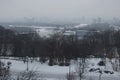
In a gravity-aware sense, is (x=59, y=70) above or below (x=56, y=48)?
below

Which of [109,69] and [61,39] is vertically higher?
[61,39]

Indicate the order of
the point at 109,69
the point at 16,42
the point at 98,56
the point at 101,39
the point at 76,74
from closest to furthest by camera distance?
1. the point at 76,74
2. the point at 109,69
3. the point at 98,56
4. the point at 16,42
5. the point at 101,39

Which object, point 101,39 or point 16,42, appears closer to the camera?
point 16,42

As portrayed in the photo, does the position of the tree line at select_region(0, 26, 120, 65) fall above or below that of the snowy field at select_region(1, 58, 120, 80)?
above

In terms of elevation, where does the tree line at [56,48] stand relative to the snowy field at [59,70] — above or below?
above

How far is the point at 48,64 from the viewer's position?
777 inches

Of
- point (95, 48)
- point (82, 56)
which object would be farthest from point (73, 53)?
point (95, 48)

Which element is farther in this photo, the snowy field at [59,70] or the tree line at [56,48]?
the tree line at [56,48]

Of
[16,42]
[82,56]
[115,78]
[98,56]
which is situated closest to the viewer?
[115,78]

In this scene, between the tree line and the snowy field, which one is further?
the tree line

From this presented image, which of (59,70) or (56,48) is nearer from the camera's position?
(59,70)

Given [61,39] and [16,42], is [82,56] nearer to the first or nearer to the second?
[61,39]

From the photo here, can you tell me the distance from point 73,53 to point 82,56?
0.92 meters

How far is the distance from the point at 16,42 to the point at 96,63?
9.35m
